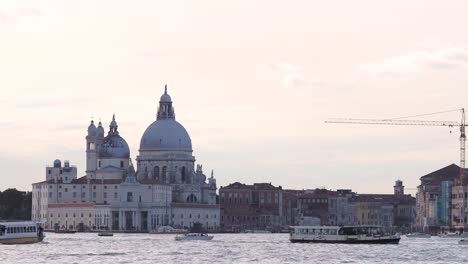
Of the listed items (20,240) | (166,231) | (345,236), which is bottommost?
(20,240)

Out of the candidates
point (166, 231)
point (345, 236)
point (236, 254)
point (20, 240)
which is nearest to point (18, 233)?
point (20, 240)

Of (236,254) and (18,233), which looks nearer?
(236,254)

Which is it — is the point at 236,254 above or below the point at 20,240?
below

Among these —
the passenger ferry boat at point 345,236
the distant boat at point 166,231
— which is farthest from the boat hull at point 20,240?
the distant boat at point 166,231

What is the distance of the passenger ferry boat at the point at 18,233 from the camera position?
369 feet

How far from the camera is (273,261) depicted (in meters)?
90.0

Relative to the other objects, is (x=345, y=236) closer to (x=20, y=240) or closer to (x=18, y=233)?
(x=20, y=240)

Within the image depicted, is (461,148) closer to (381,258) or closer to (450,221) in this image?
(450,221)

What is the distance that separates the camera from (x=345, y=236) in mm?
124188

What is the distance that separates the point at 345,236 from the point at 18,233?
2564 centimetres

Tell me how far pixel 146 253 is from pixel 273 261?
14123 millimetres

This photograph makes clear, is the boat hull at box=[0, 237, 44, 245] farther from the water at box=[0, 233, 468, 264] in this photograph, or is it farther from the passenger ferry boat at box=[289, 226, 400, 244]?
the passenger ferry boat at box=[289, 226, 400, 244]

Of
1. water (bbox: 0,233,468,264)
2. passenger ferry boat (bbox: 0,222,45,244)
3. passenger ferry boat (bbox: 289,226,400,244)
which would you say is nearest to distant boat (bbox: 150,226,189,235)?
passenger ferry boat (bbox: 289,226,400,244)

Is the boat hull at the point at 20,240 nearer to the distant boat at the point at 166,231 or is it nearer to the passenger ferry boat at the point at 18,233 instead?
the passenger ferry boat at the point at 18,233
